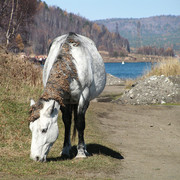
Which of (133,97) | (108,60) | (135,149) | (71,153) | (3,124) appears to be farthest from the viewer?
(108,60)

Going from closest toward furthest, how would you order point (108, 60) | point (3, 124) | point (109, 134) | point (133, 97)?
1. point (3, 124)
2. point (109, 134)
3. point (133, 97)
4. point (108, 60)

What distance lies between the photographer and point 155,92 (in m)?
18.7

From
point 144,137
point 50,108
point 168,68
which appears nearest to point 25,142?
point 50,108

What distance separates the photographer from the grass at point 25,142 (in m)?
6.28

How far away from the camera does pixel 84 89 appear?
7.00 m

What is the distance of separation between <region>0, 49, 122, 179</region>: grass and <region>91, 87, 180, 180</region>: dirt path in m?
0.35

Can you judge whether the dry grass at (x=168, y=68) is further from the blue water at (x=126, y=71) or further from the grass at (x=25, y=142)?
the grass at (x=25, y=142)

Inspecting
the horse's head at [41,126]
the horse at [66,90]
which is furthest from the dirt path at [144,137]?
the horse's head at [41,126]

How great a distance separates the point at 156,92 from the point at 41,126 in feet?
43.7

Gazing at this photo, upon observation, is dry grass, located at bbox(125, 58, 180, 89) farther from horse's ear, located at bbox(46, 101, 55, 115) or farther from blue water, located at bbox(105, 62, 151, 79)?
horse's ear, located at bbox(46, 101, 55, 115)

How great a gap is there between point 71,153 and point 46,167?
168 centimetres

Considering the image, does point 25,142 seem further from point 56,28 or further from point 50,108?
point 56,28

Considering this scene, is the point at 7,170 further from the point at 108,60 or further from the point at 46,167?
the point at 108,60

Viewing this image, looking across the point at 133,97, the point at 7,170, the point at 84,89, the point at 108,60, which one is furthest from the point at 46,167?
the point at 108,60
